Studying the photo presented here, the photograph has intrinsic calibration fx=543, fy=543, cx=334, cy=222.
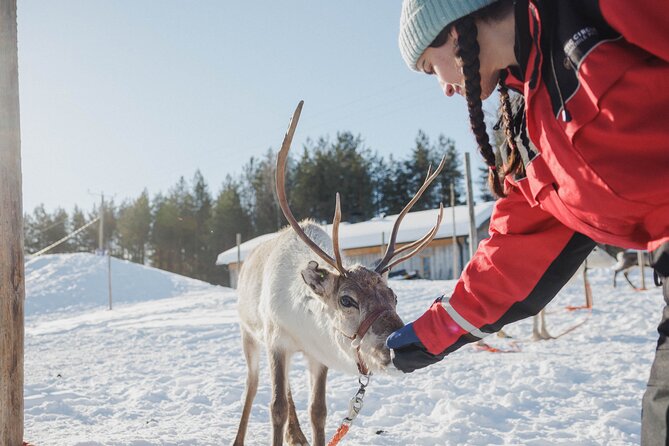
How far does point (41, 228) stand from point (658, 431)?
2183 inches

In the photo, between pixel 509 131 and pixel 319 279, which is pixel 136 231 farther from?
pixel 509 131

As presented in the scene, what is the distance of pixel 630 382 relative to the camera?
526 centimetres

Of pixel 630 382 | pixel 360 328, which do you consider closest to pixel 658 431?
pixel 360 328

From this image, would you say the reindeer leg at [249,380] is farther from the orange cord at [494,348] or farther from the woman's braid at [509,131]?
the orange cord at [494,348]

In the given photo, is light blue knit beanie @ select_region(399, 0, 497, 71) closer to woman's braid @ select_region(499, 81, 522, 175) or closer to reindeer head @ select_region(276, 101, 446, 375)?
woman's braid @ select_region(499, 81, 522, 175)

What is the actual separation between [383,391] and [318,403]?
1.63m

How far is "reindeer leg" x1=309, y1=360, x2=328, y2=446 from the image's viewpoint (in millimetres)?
3654

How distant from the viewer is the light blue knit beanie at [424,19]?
→ 148 cm

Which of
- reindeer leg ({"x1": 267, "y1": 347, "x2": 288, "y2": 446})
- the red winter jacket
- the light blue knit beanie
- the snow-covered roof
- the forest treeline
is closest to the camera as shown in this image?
the red winter jacket

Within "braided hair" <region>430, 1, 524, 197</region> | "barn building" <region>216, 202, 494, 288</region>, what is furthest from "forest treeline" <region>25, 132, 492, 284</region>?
"braided hair" <region>430, 1, 524, 197</region>

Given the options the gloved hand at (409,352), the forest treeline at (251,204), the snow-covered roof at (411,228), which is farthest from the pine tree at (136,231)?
the gloved hand at (409,352)

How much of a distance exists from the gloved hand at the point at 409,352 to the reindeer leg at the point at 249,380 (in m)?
2.34

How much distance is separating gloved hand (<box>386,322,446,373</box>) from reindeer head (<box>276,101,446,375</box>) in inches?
20.3

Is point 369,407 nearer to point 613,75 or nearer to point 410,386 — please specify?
point 410,386
